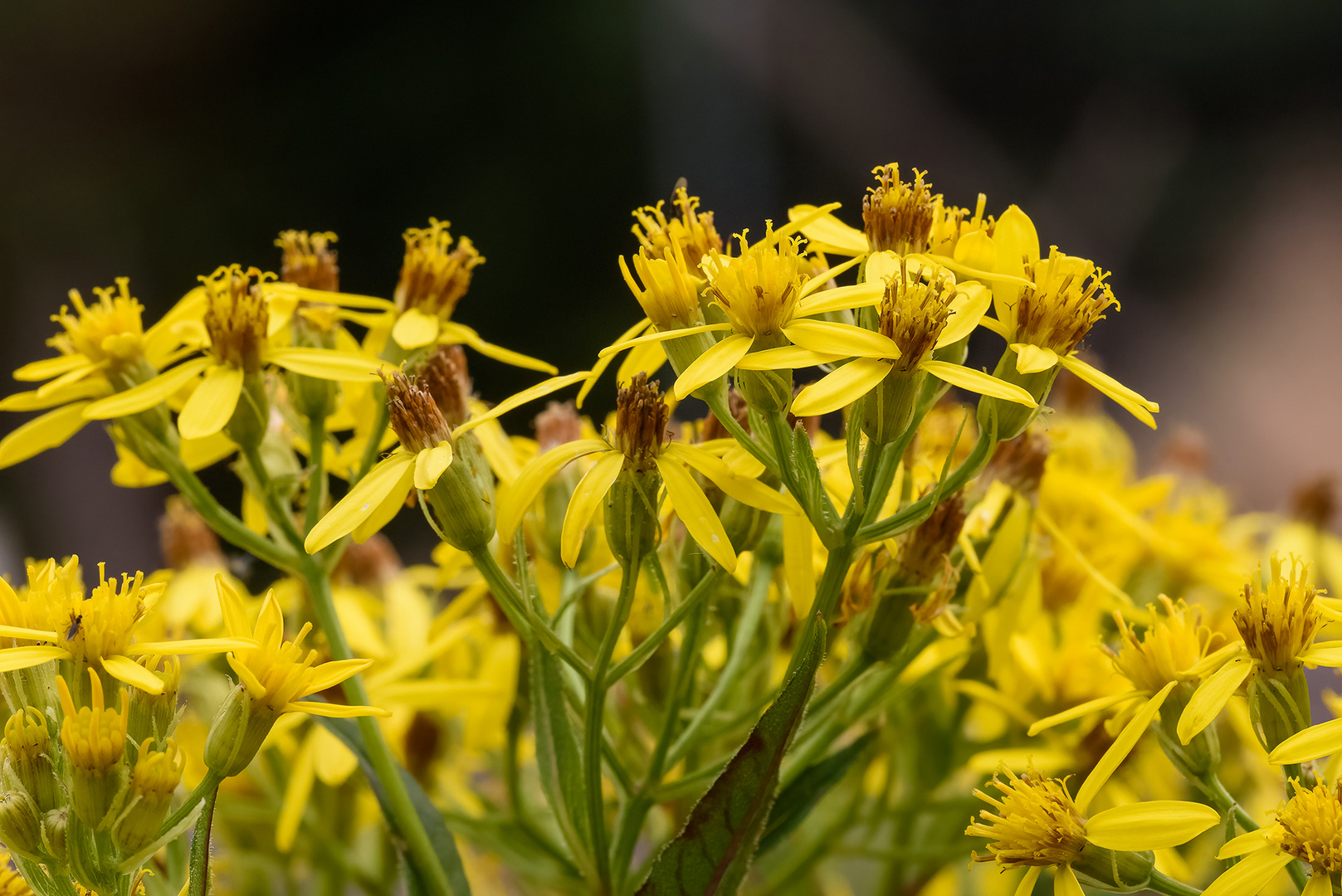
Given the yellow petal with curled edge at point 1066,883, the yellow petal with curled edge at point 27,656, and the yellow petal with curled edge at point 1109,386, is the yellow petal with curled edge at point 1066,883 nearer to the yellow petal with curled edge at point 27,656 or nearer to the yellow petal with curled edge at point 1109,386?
the yellow petal with curled edge at point 1109,386

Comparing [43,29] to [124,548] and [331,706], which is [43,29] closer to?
[124,548]

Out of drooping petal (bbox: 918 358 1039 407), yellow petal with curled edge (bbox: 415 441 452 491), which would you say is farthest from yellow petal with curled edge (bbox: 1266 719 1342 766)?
yellow petal with curled edge (bbox: 415 441 452 491)

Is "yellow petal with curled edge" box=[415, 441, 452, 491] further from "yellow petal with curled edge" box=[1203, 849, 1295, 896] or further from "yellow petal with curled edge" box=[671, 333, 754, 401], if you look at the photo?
"yellow petal with curled edge" box=[1203, 849, 1295, 896]

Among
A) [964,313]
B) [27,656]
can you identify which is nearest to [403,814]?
[27,656]

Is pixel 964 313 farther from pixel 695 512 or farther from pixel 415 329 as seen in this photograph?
pixel 415 329

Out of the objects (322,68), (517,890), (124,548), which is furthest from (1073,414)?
(124,548)
